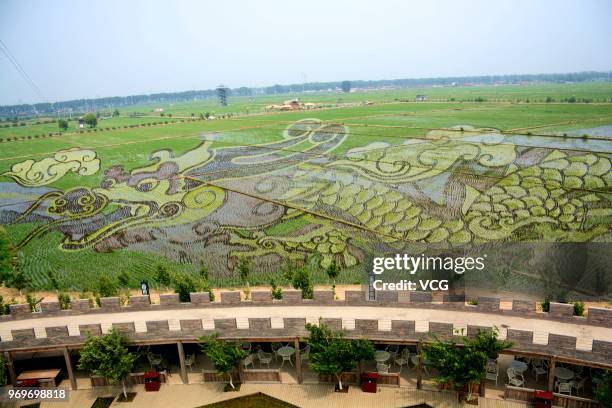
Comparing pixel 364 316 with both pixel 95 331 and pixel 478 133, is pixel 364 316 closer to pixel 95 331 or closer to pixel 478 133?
pixel 95 331

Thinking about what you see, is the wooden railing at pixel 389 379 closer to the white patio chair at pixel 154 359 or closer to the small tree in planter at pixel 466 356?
the small tree in planter at pixel 466 356

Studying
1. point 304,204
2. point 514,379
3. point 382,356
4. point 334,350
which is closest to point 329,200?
point 304,204

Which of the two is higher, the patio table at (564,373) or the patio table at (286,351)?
the patio table at (286,351)

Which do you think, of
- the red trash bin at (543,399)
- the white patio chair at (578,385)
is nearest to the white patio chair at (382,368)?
the red trash bin at (543,399)

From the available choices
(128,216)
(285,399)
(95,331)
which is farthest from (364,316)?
(128,216)

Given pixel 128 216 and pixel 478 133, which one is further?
pixel 478 133

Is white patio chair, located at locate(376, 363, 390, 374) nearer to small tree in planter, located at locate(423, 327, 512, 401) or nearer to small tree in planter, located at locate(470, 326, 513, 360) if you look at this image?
small tree in planter, located at locate(423, 327, 512, 401)

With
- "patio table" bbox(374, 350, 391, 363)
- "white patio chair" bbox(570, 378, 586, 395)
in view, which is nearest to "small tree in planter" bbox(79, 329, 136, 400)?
"patio table" bbox(374, 350, 391, 363)

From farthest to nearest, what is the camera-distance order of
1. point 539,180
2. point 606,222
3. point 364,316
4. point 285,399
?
point 539,180 < point 606,222 < point 364,316 < point 285,399
